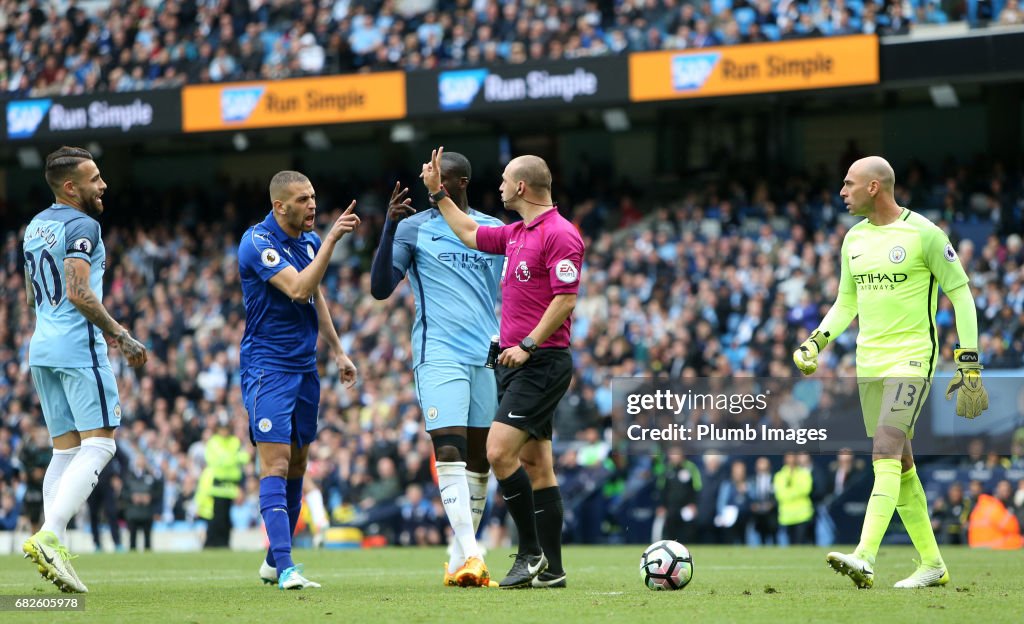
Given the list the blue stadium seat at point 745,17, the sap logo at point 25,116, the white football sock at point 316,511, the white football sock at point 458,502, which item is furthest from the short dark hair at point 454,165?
the sap logo at point 25,116

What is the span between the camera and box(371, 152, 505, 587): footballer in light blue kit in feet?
26.3

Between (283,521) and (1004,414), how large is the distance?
10097mm

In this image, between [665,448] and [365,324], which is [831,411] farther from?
[365,324]

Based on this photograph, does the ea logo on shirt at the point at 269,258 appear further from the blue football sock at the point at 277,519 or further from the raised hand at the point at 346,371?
the blue football sock at the point at 277,519

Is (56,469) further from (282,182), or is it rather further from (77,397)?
(282,182)

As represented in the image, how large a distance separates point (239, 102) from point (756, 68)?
917 centimetres

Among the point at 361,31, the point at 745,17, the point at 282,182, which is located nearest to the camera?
the point at 282,182

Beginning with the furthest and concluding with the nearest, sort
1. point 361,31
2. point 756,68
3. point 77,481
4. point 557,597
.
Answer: point 361,31 → point 756,68 → point 77,481 → point 557,597

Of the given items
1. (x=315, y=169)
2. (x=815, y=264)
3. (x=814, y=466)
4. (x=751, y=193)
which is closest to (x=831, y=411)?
(x=814, y=466)

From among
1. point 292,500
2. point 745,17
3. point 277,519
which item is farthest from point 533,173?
point 745,17

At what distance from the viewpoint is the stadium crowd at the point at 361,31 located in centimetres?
2219

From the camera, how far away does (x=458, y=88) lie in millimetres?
23859

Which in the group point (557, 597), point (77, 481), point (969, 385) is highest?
point (969, 385)

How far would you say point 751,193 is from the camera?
23953mm
